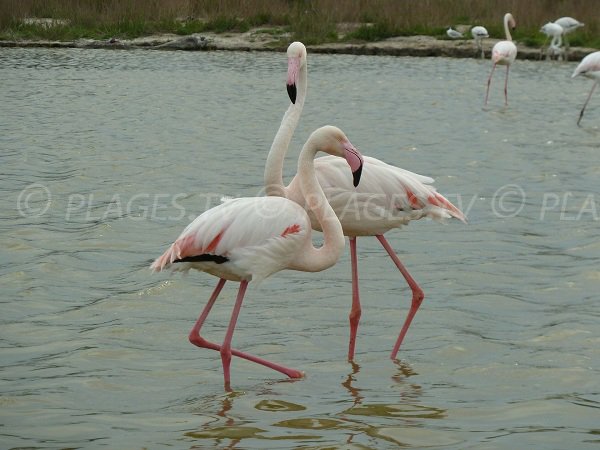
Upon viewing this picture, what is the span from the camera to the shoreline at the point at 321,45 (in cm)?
2402

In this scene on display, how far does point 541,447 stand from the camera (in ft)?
13.4

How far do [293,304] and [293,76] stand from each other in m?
1.55

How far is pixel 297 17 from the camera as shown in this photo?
27031 millimetres

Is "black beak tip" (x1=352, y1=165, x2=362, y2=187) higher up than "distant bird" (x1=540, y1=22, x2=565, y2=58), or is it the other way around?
"distant bird" (x1=540, y1=22, x2=565, y2=58)

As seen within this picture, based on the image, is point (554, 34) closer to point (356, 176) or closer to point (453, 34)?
point (453, 34)

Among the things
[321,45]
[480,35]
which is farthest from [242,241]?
A: [321,45]

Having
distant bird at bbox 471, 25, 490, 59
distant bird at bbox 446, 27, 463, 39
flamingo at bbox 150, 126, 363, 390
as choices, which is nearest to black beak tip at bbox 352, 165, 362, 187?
flamingo at bbox 150, 126, 363, 390

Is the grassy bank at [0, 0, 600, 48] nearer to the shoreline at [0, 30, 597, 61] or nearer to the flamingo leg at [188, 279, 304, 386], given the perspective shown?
the shoreline at [0, 30, 597, 61]

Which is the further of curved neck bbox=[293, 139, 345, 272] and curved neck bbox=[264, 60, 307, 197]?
curved neck bbox=[264, 60, 307, 197]

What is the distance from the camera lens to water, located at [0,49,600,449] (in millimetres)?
4441

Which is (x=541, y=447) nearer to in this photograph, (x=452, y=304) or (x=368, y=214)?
(x=368, y=214)

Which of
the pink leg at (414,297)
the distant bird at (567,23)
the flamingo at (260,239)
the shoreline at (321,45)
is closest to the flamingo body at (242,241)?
the flamingo at (260,239)

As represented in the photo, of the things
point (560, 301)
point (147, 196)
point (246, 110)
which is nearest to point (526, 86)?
point (246, 110)

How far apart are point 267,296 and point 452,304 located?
3.73ft
